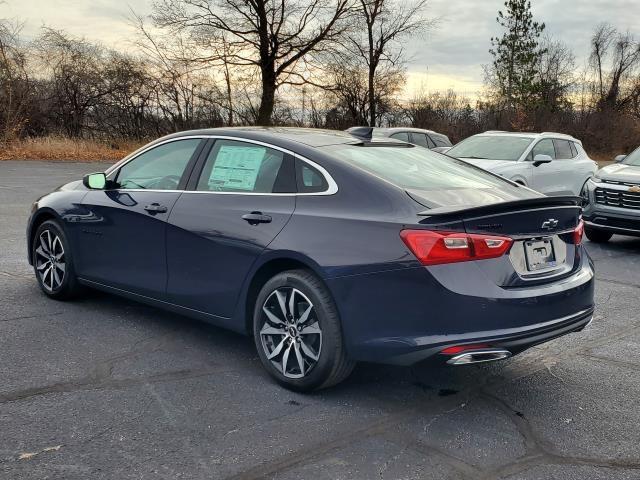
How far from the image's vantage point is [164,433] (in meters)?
3.46

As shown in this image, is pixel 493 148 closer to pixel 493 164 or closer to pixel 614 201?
pixel 493 164

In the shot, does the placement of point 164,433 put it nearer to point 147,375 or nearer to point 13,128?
point 147,375

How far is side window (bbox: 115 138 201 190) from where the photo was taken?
16.3 ft

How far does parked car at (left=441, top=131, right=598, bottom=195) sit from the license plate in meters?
8.40

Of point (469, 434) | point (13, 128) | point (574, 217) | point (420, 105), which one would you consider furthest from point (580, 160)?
point (420, 105)

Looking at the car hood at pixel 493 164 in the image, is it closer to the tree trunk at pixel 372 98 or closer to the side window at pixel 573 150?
the side window at pixel 573 150

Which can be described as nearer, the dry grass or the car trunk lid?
the car trunk lid

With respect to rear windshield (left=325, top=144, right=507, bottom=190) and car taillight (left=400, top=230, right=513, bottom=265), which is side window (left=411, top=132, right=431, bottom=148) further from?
car taillight (left=400, top=230, right=513, bottom=265)

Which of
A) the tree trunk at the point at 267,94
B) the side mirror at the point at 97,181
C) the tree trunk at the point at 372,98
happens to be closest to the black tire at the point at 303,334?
the side mirror at the point at 97,181

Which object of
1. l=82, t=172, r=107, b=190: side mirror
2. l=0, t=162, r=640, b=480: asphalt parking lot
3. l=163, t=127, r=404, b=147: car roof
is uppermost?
l=163, t=127, r=404, b=147: car roof

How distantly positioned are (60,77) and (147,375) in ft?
88.7

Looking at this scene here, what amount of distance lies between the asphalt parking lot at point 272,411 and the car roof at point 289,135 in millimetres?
1492

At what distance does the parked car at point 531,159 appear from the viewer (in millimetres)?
12445

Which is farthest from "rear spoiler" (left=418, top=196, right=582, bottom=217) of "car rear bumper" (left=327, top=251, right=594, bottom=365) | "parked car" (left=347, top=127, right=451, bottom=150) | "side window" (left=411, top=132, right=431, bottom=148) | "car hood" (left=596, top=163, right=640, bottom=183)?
"side window" (left=411, top=132, right=431, bottom=148)
